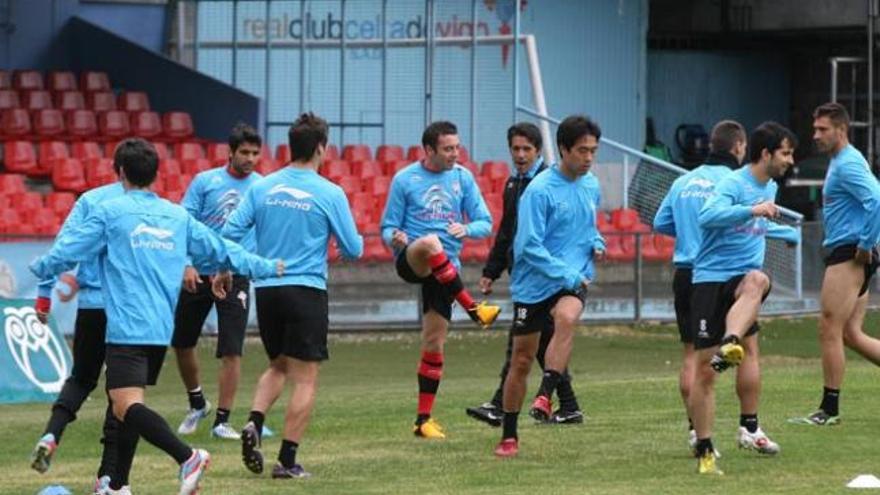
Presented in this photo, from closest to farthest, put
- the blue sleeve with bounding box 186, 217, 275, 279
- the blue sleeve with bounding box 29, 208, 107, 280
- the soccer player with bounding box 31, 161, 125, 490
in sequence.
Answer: the blue sleeve with bounding box 29, 208, 107, 280 → the blue sleeve with bounding box 186, 217, 275, 279 → the soccer player with bounding box 31, 161, 125, 490

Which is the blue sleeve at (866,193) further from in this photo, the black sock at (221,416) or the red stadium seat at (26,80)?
the red stadium seat at (26,80)

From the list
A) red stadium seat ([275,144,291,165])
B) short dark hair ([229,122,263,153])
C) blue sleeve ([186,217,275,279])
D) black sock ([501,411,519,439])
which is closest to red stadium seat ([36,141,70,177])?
red stadium seat ([275,144,291,165])

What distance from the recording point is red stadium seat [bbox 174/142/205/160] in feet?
99.5

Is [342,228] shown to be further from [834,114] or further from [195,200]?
[834,114]

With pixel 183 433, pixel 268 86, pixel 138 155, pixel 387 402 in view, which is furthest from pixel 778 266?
pixel 138 155

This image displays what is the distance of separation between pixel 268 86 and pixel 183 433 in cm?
1777

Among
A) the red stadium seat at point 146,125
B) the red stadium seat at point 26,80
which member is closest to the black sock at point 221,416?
the red stadium seat at point 146,125

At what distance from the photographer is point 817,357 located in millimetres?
24078

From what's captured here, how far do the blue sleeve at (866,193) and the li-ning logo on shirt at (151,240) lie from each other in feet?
17.8

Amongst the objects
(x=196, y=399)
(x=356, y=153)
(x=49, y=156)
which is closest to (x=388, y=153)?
(x=356, y=153)

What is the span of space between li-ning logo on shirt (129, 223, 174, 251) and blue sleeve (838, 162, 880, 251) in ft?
17.8

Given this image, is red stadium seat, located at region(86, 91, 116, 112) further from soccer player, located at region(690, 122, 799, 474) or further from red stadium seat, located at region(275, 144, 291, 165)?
soccer player, located at region(690, 122, 799, 474)

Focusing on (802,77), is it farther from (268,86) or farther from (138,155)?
(138,155)

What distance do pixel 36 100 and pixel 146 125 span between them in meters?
1.59
